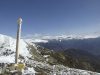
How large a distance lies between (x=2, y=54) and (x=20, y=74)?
1952cm

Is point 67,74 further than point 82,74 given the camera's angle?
No

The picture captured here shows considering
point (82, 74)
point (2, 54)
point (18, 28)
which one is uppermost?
point (18, 28)

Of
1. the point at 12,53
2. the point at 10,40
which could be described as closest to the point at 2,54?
the point at 12,53

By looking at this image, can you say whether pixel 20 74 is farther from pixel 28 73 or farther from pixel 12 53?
pixel 12 53

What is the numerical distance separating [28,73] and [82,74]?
39.2ft

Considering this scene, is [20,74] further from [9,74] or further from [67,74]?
[67,74]

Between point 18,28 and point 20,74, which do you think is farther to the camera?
point 18,28

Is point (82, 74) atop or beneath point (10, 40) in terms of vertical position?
beneath

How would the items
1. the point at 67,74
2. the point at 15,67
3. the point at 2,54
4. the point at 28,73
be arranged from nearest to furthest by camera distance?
the point at 28,73 < the point at 15,67 < the point at 67,74 < the point at 2,54

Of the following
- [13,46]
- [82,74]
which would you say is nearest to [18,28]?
[82,74]

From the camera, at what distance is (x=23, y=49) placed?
155ft

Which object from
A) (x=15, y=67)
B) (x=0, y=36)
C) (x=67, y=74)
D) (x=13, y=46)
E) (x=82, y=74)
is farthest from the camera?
(x=0, y=36)

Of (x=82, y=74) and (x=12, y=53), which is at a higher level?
(x=12, y=53)

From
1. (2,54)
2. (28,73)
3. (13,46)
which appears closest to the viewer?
(28,73)
